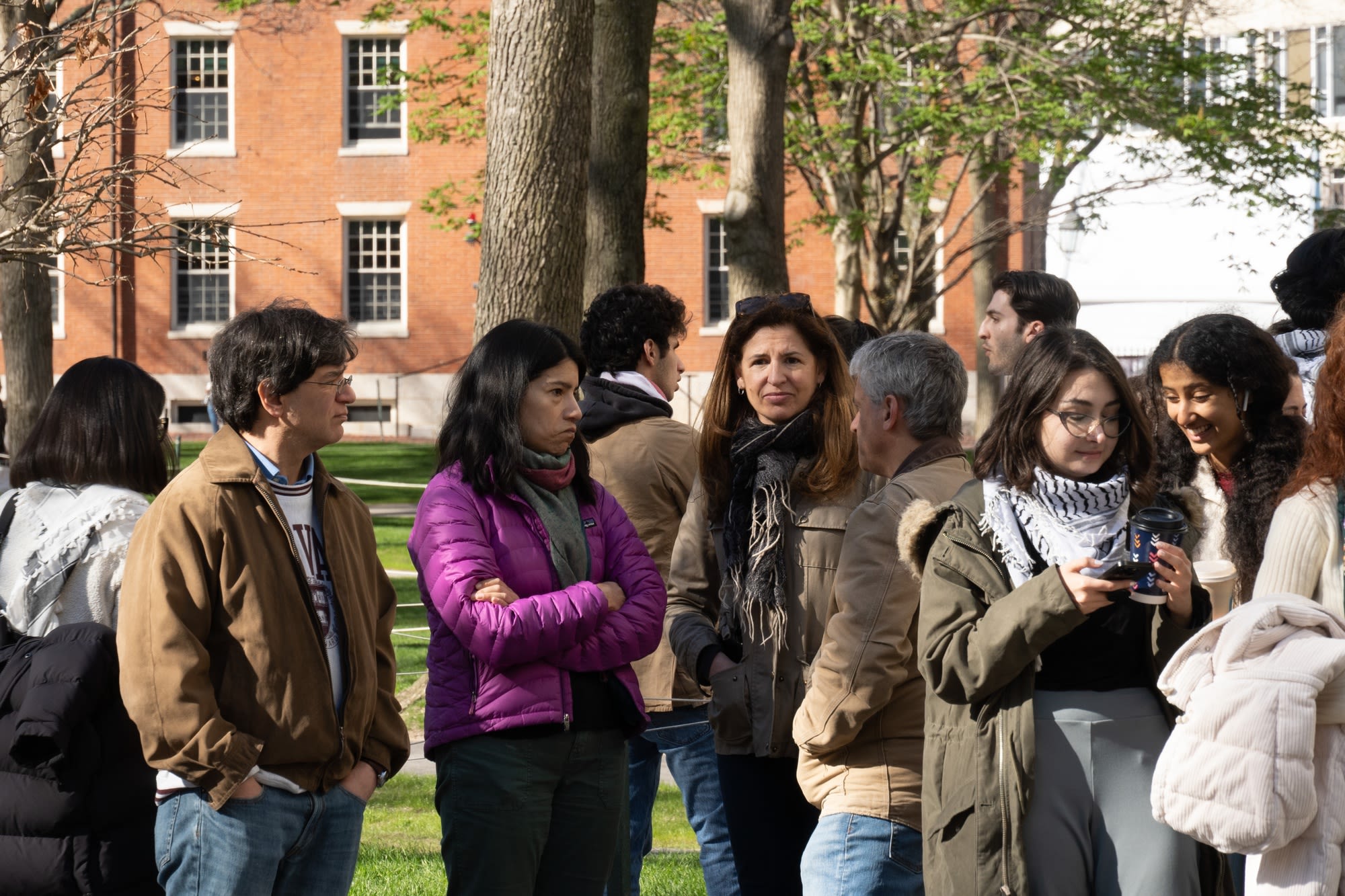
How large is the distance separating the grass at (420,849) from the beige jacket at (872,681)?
2.49m

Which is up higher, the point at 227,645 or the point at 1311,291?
the point at 1311,291

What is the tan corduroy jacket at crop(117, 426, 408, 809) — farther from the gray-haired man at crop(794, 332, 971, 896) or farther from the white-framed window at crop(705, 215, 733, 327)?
the white-framed window at crop(705, 215, 733, 327)

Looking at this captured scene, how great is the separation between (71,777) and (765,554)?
6.21 ft

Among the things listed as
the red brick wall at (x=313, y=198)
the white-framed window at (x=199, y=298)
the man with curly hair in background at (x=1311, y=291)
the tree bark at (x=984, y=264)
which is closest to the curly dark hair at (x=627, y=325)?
the man with curly hair in background at (x=1311, y=291)

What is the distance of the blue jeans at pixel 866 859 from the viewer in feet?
12.0

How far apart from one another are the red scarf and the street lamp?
19.6 meters

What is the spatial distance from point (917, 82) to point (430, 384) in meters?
18.6

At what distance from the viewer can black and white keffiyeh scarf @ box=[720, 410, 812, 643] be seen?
4.06 meters

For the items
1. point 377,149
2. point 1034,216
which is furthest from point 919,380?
point 377,149

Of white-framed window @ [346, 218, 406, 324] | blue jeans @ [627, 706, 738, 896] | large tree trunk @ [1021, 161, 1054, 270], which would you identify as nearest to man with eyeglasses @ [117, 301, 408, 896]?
blue jeans @ [627, 706, 738, 896]

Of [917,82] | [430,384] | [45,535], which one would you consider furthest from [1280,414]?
[430,384]

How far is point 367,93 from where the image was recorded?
3472cm

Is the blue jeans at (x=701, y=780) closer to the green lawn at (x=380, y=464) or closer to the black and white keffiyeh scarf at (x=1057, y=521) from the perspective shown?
the black and white keffiyeh scarf at (x=1057, y=521)

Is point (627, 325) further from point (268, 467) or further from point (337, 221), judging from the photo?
point (337, 221)
